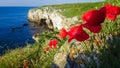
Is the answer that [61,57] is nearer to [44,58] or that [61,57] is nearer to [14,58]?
[44,58]

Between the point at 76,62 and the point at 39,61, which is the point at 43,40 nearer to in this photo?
the point at 39,61

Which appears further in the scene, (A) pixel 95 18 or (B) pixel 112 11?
(B) pixel 112 11

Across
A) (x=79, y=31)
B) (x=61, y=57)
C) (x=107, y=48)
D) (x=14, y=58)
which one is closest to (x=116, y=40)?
(x=107, y=48)

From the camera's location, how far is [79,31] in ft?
14.3

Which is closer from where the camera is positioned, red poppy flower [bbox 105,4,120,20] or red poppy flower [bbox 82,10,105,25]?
red poppy flower [bbox 82,10,105,25]

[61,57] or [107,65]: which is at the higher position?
[107,65]

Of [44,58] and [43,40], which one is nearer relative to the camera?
[44,58]

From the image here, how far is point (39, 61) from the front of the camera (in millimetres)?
12648

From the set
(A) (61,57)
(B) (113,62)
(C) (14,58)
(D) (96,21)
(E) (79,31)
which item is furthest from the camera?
(C) (14,58)

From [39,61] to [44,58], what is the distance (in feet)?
1.13

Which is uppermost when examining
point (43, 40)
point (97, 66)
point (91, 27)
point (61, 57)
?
point (91, 27)

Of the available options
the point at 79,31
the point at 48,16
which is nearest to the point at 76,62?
the point at 79,31

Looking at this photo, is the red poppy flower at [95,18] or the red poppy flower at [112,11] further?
the red poppy flower at [112,11]

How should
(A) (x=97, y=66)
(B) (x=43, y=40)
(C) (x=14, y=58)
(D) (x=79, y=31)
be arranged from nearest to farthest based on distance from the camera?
(D) (x=79, y=31)
(A) (x=97, y=66)
(C) (x=14, y=58)
(B) (x=43, y=40)
